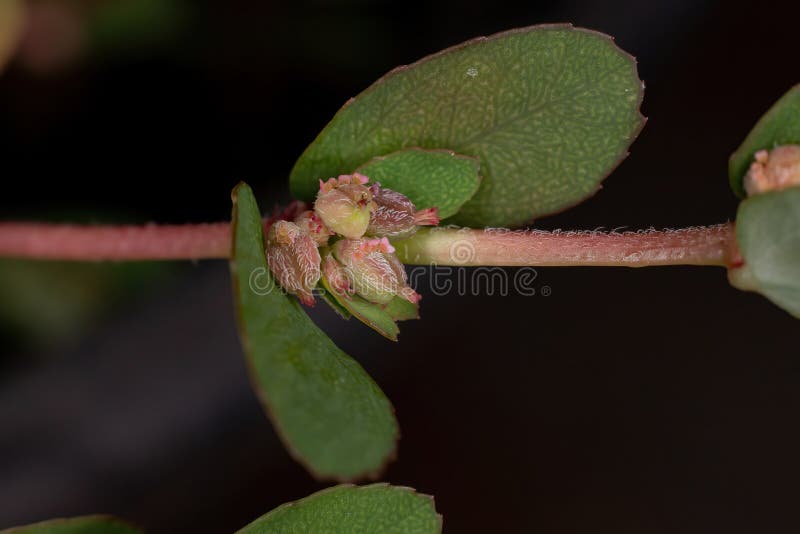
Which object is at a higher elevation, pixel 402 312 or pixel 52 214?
pixel 52 214

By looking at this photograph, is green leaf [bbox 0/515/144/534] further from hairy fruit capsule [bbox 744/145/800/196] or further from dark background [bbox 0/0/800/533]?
hairy fruit capsule [bbox 744/145/800/196]

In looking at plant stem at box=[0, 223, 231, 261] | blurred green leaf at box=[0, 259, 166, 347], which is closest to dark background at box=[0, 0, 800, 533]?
blurred green leaf at box=[0, 259, 166, 347]

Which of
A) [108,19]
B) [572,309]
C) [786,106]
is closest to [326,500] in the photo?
[786,106]

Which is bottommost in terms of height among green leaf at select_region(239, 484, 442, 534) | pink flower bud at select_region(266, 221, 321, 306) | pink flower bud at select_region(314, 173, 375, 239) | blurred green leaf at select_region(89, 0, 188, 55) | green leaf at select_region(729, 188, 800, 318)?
green leaf at select_region(239, 484, 442, 534)

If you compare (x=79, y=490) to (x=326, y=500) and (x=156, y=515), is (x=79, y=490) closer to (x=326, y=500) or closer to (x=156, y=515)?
(x=156, y=515)

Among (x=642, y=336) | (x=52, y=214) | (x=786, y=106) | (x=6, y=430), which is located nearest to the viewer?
(x=786, y=106)

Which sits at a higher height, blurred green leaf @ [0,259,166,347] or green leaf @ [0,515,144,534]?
blurred green leaf @ [0,259,166,347]

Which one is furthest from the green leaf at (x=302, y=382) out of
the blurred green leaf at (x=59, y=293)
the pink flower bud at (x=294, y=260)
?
the blurred green leaf at (x=59, y=293)
